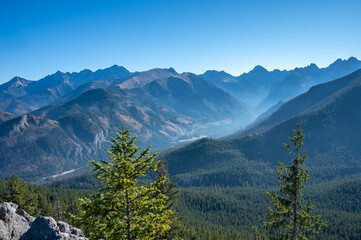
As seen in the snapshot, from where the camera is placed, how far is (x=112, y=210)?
17969mm

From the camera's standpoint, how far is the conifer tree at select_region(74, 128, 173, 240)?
17.2 m

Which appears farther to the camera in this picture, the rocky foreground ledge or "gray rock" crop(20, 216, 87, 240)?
the rocky foreground ledge

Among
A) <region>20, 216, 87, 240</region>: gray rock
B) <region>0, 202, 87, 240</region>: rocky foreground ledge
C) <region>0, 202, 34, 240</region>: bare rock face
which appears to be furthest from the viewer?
<region>0, 202, 34, 240</region>: bare rock face

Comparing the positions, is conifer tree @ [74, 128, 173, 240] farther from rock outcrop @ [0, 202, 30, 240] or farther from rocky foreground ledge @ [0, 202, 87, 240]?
rock outcrop @ [0, 202, 30, 240]

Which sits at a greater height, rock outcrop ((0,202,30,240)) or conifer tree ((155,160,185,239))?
rock outcrop ((0,202,30,240))

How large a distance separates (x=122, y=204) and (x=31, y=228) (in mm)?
14833

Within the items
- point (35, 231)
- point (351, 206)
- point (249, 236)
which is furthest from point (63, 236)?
point (351, 206)

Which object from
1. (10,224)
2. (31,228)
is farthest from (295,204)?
(10,224)

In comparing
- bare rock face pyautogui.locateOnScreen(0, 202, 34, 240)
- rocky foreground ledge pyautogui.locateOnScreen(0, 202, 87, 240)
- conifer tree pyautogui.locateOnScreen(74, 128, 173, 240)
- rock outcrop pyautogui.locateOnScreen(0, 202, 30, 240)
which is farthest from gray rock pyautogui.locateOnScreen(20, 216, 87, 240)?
rock outcrop pyautogui.locateOnScreen(0, 202, 30, 240)

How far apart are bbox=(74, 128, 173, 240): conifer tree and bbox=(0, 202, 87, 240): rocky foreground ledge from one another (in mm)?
8162

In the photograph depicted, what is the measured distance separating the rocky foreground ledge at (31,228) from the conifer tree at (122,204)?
321 inches

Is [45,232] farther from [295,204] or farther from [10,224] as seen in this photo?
[295,204]

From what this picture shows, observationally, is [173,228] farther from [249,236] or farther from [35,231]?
[249,236]

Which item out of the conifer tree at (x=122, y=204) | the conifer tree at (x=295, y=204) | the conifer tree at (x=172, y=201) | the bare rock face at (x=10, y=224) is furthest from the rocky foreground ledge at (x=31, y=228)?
the conifer tree at (x=295, y=204)
